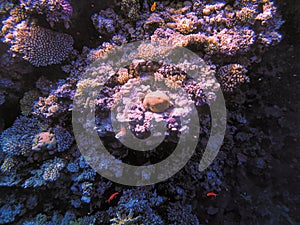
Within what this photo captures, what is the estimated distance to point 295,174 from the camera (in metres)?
3.73

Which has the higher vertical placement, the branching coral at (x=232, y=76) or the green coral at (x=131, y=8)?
the green coral at (x=131, y=8)

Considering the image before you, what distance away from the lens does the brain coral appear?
329cm

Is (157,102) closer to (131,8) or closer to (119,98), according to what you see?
(119,98)

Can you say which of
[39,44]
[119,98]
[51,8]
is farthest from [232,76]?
[39,44]

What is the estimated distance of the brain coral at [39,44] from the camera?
3293mm

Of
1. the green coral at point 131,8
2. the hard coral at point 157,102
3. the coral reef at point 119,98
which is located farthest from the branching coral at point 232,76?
the green coral at point 131,8

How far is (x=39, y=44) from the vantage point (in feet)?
11.0

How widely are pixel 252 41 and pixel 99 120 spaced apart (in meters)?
2.76

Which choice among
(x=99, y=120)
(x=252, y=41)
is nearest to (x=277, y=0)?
(x=252, y=41)

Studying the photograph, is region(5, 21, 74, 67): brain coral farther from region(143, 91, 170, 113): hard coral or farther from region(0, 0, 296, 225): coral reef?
region(143, 91, 170, 113): hard coral

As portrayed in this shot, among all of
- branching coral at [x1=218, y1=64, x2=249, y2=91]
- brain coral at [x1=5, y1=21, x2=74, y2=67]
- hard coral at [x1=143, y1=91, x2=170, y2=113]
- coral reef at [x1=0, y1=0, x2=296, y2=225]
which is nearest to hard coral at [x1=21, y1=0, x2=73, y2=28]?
coral reef at [x1=0, y1=0, x2=296, y2=225]

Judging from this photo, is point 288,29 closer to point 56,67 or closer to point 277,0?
point 277,0

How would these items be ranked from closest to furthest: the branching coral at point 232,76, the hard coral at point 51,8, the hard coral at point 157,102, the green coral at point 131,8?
the hard coral at point 157,102
the hard coral at point 51,8
the branching coral at point 232,76
the green coral at point 131,8

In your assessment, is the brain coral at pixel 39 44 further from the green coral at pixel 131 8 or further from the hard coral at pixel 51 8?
the green coral at pixel 131 8
